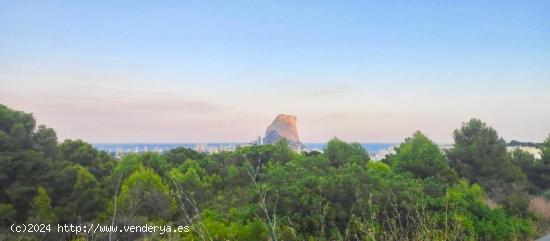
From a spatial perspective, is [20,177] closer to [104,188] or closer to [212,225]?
[104,188]

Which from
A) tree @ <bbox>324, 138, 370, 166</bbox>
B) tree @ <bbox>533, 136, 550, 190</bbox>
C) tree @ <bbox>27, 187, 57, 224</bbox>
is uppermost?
tree @ <bbox>324, 138, 370, 166</bbox>

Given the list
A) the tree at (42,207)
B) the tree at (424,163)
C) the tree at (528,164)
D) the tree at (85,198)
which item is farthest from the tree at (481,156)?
the tree at (42,207)

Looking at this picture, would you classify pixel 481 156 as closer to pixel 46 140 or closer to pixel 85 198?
pixel 85 198

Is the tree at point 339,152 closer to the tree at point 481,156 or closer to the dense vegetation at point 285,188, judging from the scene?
the dense vegetation at point 285,188

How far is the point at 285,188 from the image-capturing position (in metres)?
10.5

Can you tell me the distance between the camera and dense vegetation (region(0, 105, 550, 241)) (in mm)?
9828

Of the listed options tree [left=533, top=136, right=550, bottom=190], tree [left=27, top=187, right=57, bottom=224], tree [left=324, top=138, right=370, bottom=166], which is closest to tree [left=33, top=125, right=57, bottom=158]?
tree [left=27, top=187, right=57, bottom=224]

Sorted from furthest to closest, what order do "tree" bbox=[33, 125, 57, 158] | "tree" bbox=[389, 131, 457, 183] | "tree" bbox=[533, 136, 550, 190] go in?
1. "tree" bbox=[533, 136, 550, 190]
2. "tree" bbox=[33, 125, 57, 158]
3. "tree" bbox=[389, 131, 457, 183]

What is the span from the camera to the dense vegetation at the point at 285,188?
32.2 ft

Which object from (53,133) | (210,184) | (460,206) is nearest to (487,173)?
(210,184)

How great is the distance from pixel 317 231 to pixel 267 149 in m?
21.8

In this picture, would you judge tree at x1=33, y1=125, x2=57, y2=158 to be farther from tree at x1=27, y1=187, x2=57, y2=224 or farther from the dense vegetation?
tree at x1=27, y1=187, x2=57, y2=224

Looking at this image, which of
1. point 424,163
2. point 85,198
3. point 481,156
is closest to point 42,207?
point 85,198

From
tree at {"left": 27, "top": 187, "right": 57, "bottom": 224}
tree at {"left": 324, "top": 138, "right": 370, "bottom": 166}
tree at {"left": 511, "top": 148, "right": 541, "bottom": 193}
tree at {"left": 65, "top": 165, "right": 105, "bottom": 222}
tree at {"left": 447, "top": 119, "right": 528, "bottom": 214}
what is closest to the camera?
tree at {"left": 27, "top": 187, "right": 57, "bottom": 224}
